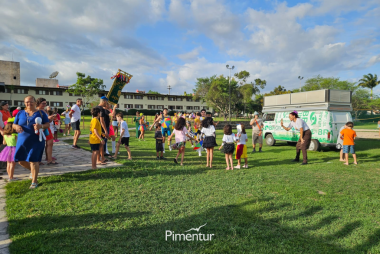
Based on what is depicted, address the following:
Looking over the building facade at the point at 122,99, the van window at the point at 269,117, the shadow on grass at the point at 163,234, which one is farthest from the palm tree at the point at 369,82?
the shadow on grass at the point at 163,234

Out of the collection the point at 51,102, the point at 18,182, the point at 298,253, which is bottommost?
the point at 298,253

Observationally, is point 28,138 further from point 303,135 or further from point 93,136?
point 303,135

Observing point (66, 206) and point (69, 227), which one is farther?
point (66, 206)

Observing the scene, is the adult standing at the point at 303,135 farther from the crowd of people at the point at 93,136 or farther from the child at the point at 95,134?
the child at the point at 95,134

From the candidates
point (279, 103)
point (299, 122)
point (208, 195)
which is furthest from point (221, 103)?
point (208, 195)

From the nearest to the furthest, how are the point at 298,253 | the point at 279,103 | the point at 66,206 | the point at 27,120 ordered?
the point at 298,253, the point at 66,206, the point at 27,120, the point at 279,103

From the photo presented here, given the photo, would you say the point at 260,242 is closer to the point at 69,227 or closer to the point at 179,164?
the point at 69,227

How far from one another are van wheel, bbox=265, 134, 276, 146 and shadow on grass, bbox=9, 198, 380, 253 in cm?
1009

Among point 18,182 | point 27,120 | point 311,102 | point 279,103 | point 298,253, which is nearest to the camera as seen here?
point 298,253

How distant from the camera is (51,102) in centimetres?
4288

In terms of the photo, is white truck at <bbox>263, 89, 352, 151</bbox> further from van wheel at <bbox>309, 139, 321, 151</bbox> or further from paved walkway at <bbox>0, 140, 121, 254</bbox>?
paved walkway at <bbox>0, 140, 121, 254</bbox>

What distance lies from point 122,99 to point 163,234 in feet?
167

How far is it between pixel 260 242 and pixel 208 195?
1.73 m

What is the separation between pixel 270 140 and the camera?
13.4m
